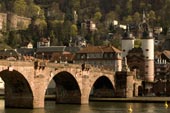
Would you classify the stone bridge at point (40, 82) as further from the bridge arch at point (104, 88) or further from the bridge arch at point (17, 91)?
the bridge arch at point (104, 88)

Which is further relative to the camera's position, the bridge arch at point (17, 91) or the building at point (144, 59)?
the building at point (144, 59)

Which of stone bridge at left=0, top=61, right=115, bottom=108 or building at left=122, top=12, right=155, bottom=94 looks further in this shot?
building at left=122, top=12, right=155, bottom=94

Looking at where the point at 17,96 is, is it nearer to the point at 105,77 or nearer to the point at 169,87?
the point at 105,77

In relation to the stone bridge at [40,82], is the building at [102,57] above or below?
above

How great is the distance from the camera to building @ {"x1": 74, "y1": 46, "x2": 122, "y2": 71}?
134750 mm

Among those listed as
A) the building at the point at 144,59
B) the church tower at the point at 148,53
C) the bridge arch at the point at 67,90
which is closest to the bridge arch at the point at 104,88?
the bridge arch at the point at 67,90

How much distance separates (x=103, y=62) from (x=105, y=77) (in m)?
28.4

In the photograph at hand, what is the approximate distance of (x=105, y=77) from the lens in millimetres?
107688

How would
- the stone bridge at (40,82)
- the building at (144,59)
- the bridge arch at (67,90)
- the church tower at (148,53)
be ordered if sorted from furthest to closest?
the building at (144,59), the church tower at (148,53), the bridge arch at (67,90), the stone bridge at (40,82)

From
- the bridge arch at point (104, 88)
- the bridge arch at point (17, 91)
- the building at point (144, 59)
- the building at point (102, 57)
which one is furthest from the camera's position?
the building at point (102, 57)

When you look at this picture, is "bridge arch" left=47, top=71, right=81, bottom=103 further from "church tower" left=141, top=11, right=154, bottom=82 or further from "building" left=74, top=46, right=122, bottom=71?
"church tower" left=141, top=11, right=154, bottom=82

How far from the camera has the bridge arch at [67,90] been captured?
3558 inches

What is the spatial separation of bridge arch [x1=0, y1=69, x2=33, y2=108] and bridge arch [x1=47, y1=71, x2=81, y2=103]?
618 inches

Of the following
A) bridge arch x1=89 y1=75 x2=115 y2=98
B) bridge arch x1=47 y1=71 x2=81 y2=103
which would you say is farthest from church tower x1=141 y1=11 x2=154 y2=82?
bridge arch x1=47 y1=71 x2=81 y2=103
